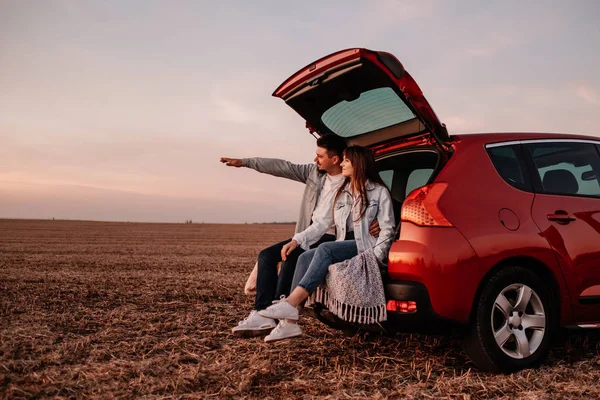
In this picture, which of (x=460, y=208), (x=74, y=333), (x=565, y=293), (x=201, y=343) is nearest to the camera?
(x=460, y=208)

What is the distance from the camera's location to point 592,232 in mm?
4203

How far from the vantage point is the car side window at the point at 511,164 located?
4.00 meters

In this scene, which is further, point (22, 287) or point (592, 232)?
point (22, 287)

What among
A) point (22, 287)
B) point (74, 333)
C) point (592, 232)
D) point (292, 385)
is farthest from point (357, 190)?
point (22, 287)

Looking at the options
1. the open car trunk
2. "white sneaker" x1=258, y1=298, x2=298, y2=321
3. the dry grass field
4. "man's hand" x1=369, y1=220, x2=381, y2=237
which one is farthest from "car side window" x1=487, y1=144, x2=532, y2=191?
"white sneaker" x1=258, y1=298, x2=298, y2=321

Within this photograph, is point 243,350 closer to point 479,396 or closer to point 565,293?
point 479,396

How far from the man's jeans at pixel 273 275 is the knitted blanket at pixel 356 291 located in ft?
1.84

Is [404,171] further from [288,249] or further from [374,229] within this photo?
[288,249]

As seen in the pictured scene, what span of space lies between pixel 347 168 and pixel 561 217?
1.68 m

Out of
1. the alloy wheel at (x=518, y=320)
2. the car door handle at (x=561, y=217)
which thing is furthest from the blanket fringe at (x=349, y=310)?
the car door handle at (x=561, y=217)

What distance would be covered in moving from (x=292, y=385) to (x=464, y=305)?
4.18 ft

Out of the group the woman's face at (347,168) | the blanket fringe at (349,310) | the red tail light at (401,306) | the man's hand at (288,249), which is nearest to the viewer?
the red tail light at (401,306)

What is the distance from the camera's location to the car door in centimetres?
399

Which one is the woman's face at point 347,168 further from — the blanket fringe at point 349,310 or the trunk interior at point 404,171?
the blanket fringe at point 349,310
